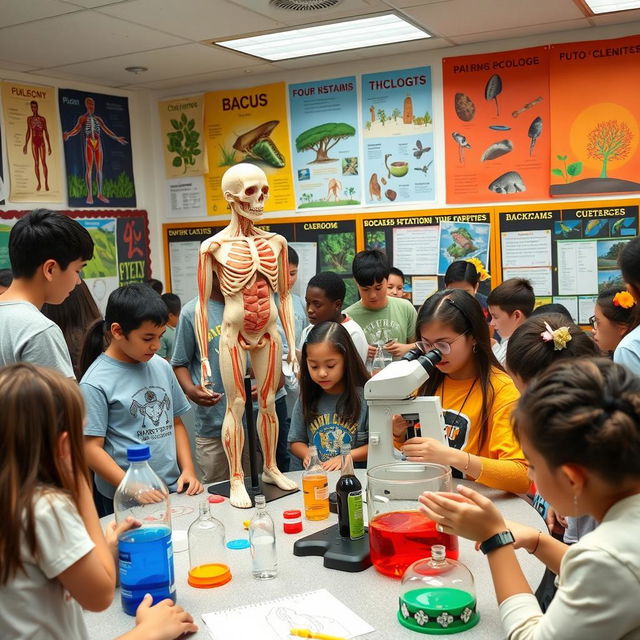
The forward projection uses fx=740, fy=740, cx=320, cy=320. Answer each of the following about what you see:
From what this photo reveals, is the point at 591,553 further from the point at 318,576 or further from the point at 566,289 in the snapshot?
the point at 566,289

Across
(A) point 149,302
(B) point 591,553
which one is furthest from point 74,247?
(B) point 591,553

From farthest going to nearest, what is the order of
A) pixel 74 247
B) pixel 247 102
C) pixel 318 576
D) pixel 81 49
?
pixel 247 102 → pixel 81 49 → pixel 74 247 → pixel 318 576

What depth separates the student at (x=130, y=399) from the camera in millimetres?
2285

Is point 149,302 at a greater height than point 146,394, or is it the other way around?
point 149,302

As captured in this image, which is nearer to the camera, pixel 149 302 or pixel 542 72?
pixel 149 302

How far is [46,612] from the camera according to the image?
1168mm

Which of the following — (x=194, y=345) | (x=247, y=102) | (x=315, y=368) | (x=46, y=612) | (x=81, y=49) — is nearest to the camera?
(x=46, y=612)

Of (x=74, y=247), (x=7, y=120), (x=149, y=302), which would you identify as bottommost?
(x=149, y=302)

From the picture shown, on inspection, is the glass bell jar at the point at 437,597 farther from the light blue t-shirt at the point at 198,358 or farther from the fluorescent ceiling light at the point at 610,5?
the fluorescent ceiling light at the point at 610,5

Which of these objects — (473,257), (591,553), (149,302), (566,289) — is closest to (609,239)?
(566,289)

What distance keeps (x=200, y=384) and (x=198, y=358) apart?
167 millimetres

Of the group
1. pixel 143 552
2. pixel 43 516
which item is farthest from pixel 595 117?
pixel 43 516

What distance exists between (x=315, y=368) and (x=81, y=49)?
238cm

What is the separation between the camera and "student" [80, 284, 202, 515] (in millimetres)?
2285
